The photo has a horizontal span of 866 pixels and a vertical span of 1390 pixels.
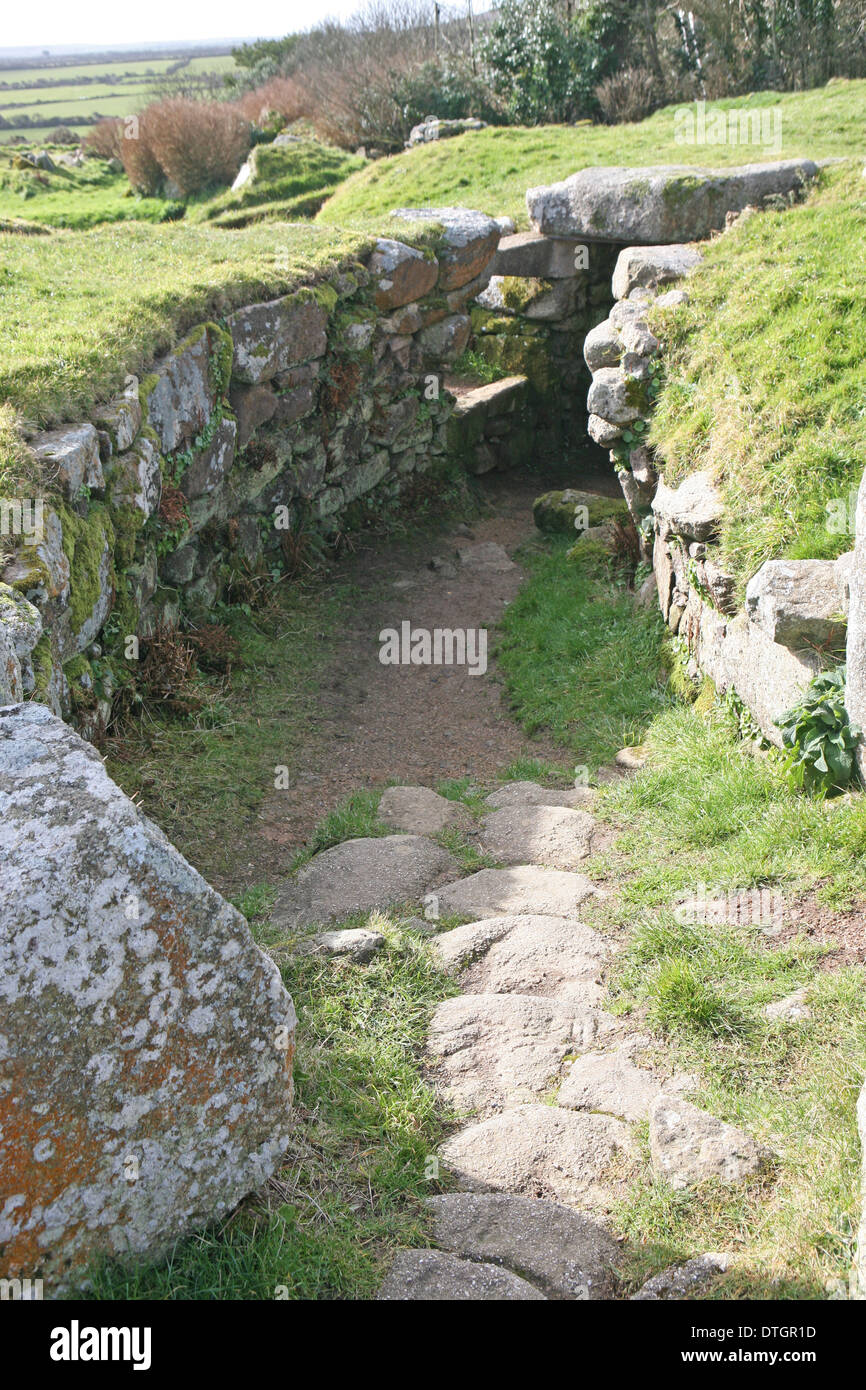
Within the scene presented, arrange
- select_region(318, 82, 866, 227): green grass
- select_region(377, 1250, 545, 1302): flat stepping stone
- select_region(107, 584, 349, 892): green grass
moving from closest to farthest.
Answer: select_region(377, 1250, 545, 1302): flat stepping stone, select_region(107, 584, 349, 892): green grass, select_region(318, 82, 866, 227): green grass

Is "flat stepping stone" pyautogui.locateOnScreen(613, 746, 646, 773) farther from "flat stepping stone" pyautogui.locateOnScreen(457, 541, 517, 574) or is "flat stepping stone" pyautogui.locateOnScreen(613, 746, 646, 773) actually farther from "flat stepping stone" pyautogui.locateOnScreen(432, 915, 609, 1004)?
"flat stepping stone" pyautogui.locateOnScreen(457, 541, 517, 574)

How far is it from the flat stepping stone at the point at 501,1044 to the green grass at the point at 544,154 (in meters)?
12.1

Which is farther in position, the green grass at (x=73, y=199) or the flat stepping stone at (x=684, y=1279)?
the green grass at (x=73, y=199)

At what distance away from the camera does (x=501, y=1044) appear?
165 inches

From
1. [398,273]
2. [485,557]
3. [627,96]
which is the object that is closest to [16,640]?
[485,557]

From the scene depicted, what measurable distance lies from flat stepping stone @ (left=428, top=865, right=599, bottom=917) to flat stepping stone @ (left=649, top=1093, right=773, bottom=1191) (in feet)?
5.75

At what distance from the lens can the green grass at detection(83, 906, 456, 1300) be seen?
9.51ft

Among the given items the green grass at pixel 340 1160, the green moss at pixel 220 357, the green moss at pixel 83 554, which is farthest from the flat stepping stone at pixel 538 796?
the green moss at pixel 220 357

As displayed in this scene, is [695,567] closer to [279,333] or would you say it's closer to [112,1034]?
[279,333]

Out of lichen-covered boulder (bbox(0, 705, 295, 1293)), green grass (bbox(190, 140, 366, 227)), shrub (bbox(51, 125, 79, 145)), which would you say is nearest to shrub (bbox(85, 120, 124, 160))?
shrub (bbox(51, 125, 79, 145))

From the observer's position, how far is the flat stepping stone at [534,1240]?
3.03 m

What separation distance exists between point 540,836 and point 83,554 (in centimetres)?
321

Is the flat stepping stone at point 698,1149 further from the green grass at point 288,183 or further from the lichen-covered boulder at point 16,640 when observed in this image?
the green grass at point 288,183

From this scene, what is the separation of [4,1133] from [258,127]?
25930 mm
